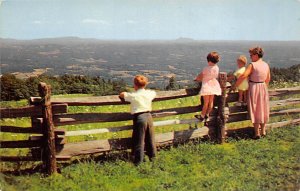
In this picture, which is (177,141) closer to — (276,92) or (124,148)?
(124,148)

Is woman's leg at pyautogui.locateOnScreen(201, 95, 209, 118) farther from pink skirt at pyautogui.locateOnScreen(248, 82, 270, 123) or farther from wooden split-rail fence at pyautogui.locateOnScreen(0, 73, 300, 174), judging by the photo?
pink skirt at pyautogui.locateOnScreen(248, 82, 270, 123)

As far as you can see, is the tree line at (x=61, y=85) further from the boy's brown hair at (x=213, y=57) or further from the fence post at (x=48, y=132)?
the boy's brown hair at (x=213, y=57)

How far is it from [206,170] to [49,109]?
9.61 ft

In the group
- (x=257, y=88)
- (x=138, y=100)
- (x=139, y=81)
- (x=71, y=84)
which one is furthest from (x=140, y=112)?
(x=71, y=84)

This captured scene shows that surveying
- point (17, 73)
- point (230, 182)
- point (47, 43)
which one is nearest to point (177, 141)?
point (230, 182)

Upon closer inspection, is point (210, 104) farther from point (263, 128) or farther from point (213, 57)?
point (263, 128)

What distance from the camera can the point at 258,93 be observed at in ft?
29.7

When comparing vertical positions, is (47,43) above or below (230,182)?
above

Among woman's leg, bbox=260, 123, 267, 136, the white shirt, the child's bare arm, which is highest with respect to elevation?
the child's bare arm

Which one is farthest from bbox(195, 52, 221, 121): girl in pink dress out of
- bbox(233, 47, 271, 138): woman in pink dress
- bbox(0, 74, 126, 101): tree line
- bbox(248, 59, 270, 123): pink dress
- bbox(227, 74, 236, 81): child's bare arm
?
bbox(0, 74, 126, 101): tree line

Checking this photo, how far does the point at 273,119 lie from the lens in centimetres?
1070

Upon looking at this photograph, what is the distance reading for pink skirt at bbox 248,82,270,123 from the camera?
902cm

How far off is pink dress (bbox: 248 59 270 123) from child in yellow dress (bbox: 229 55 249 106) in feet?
0.42

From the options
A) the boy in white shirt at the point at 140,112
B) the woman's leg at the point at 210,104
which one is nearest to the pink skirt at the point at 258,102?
the woman's leg at the point at 210,104
